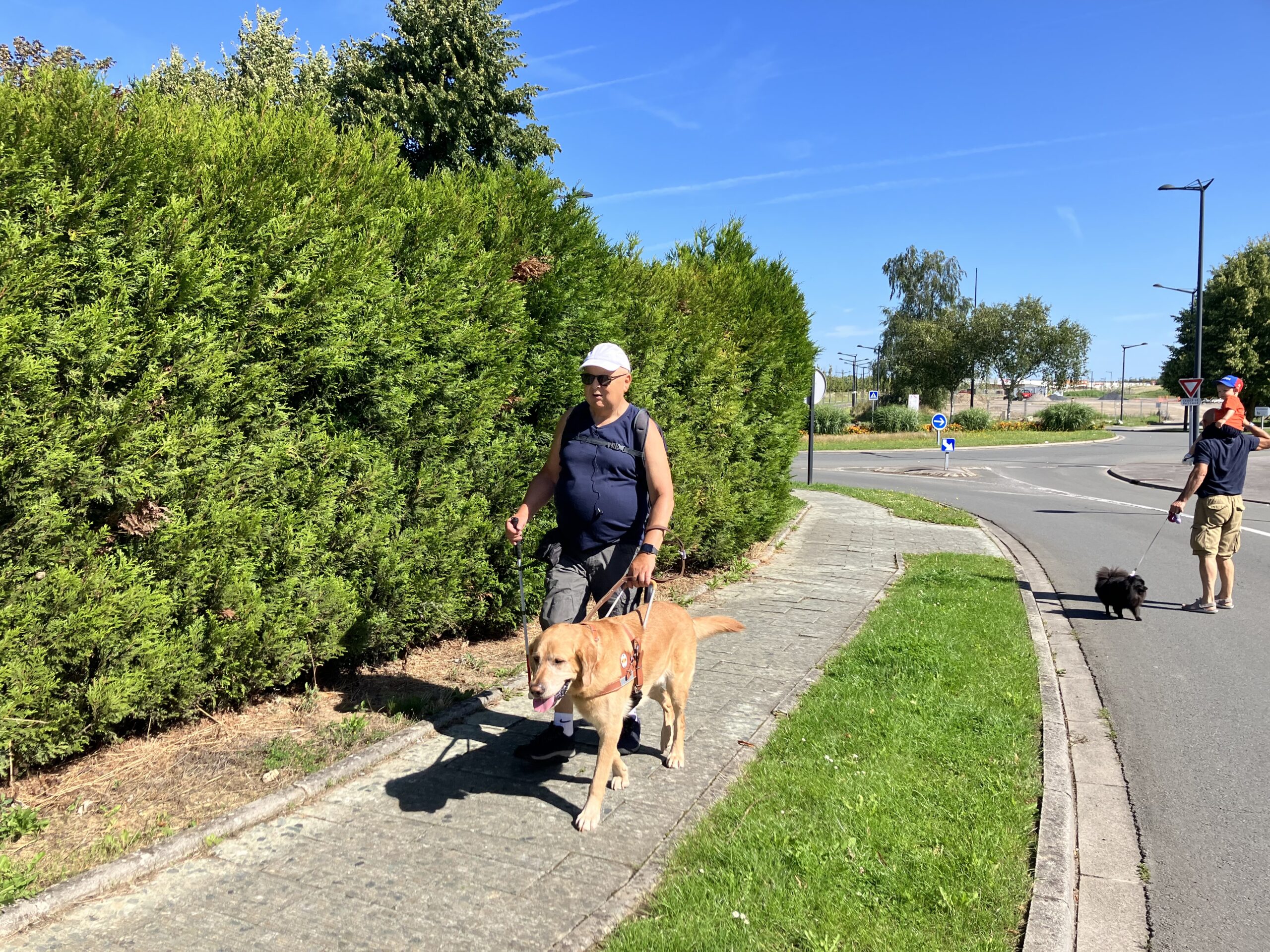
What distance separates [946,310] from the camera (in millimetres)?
63500

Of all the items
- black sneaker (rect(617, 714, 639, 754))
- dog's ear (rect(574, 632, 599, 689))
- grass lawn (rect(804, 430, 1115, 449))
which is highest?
dog's ear (rect(574, 632, 599, 689))

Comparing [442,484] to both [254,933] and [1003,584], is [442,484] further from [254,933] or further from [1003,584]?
[1003,584]

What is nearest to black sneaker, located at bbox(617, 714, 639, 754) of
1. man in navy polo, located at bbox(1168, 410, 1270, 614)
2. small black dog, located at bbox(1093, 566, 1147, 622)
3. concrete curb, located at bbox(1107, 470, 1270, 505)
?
small black dog, located at bbox(1093, 566, 1147, 622)

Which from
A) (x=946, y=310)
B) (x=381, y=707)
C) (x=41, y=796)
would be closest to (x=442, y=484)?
(x=381, y=707)

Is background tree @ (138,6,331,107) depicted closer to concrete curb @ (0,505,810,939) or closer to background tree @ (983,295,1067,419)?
concrete curb @ (0,505,810,939)

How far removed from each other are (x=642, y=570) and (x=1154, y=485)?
896 inches

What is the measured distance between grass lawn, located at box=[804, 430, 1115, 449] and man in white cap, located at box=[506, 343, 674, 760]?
37.6 metres

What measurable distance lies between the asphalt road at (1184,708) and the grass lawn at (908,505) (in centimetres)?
87

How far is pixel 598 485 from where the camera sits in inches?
169

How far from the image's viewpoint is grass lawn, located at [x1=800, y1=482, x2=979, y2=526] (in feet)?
49.8

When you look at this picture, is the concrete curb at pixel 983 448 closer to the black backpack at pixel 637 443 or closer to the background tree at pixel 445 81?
the background tree at pixel 445 81

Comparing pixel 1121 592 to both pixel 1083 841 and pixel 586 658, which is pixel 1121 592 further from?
pixel 586 658

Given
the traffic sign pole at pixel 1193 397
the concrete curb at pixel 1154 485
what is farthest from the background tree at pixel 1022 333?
the concrete curb at pixel 1154 485

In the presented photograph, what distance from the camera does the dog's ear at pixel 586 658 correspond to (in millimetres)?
3592
